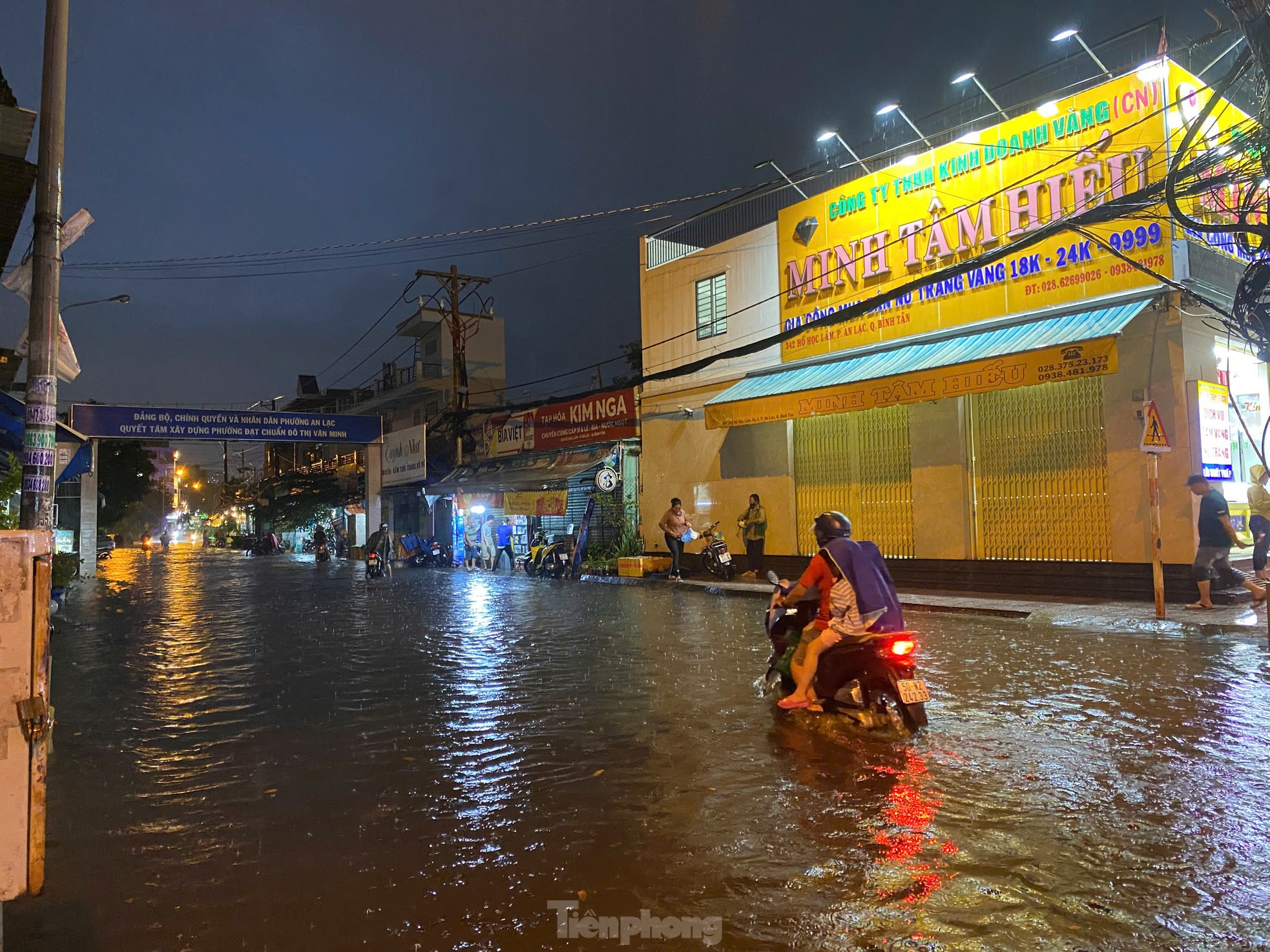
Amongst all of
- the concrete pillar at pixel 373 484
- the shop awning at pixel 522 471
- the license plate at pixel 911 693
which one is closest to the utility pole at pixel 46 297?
the license plate at pixel 911 693

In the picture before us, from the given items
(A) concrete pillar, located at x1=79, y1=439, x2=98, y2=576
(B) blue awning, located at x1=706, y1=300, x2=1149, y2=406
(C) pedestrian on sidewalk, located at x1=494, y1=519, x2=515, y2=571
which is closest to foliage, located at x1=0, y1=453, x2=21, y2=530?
(B) blue awning, located at x1=706, y1=300, x2=1149, y2=406

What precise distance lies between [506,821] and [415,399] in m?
45.1

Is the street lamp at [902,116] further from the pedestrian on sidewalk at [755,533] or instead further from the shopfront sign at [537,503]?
the shopfront sign at [537,503]

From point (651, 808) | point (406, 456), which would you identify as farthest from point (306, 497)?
point (651, 808)

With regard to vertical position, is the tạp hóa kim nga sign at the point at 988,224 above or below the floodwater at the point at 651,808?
above

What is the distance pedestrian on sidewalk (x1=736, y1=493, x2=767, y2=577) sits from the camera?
18453mm

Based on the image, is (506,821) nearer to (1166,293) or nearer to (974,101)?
(1166,293)

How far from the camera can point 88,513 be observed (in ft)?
96.4

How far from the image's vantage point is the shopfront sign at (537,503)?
2484cm

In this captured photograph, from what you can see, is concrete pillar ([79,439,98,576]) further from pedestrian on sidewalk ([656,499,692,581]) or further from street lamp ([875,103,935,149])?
street lamp ([875,103,935,149])

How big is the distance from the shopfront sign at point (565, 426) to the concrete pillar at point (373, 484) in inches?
215

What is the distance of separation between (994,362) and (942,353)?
168 centimetres

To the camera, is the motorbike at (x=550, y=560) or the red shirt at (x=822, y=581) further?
the motorbike at (x=550, y=560)

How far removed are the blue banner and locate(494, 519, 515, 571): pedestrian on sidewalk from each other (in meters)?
7.87
